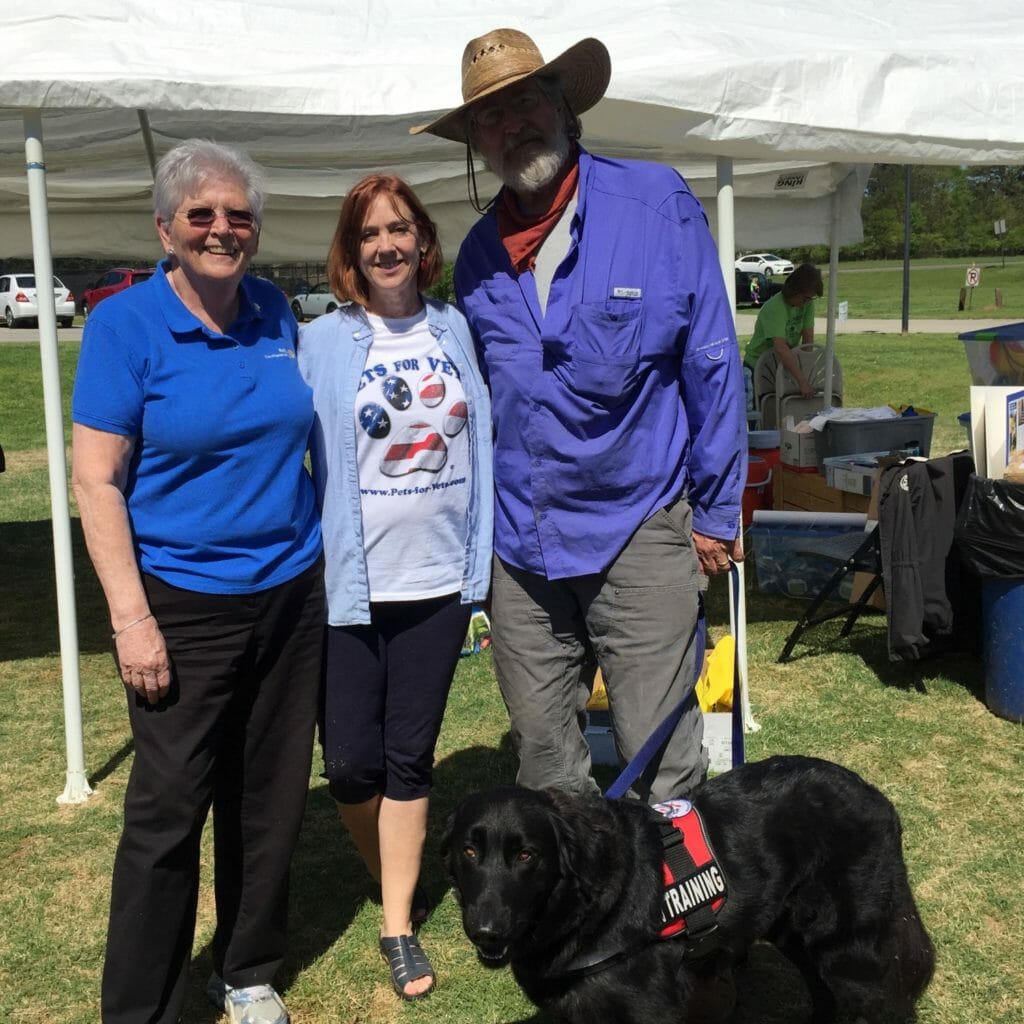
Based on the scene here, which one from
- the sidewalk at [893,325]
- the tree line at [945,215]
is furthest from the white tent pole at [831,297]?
the tree line at [945,215]

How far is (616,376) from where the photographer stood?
2.54 m

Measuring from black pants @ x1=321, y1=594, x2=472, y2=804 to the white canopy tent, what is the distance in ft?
5.71

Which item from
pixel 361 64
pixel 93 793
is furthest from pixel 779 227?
pixel 93 793

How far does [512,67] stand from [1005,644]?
3232 millimetres

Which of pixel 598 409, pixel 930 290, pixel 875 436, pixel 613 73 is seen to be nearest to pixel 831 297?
pixel 875 436

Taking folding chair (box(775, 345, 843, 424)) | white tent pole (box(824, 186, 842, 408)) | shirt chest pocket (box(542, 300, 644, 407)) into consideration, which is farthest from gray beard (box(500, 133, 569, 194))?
white tent pole (box(824, 186, 842, 408))

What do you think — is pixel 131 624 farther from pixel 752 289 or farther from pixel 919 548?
pixel 752 289

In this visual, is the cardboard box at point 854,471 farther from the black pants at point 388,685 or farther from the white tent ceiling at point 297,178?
the black pants at point 388,685

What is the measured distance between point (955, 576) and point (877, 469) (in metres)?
1.31

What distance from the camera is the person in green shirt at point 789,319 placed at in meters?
9.17

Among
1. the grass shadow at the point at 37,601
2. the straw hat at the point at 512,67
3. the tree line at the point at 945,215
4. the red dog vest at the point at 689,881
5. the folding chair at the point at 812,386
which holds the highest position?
the tree line at the point at 945,215

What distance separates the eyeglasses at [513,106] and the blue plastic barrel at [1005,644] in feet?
9.82

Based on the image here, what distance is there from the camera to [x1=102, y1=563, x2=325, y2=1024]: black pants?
253 centimetres

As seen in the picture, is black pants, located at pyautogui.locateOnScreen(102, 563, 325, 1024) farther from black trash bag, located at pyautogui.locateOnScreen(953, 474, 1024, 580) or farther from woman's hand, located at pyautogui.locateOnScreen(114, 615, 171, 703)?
black trash bag, located at pyautogui.locateOnScreen(953, 474, 1024, 580)
